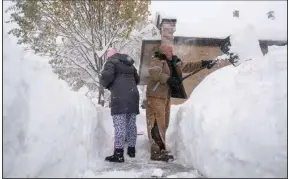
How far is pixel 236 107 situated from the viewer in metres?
3.37

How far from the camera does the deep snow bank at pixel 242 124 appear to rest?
113 inches

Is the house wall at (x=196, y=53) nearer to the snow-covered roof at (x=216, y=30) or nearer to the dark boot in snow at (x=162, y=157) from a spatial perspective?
the snow-covered roof at (x=216, y=30)

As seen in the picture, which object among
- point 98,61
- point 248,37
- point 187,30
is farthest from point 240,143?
point 187,30

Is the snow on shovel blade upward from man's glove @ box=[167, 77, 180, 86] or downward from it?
upward

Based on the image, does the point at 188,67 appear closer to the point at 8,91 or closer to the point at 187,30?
the point at 8,91

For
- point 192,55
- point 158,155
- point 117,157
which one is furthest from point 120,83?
point 192,55

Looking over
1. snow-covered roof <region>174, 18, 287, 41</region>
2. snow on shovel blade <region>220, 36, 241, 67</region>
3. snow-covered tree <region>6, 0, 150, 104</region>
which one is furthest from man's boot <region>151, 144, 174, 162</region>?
snow-covered roof <region>174, 18, 287, 41</region>

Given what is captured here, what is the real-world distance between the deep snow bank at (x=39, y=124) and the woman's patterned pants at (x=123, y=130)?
352mm

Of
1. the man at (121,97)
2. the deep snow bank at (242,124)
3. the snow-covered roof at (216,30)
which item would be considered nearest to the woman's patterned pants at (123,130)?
the man at (121,97)

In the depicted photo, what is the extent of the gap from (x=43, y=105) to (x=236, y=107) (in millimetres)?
1805

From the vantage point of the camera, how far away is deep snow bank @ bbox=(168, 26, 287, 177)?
2873 mm

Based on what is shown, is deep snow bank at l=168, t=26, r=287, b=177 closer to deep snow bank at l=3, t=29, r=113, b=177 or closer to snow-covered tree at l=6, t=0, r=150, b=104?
deep snow bank at l=3, t=29, r=113, b=177

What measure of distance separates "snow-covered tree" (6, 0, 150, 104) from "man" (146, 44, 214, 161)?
228 inches

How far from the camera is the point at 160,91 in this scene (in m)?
4.43
